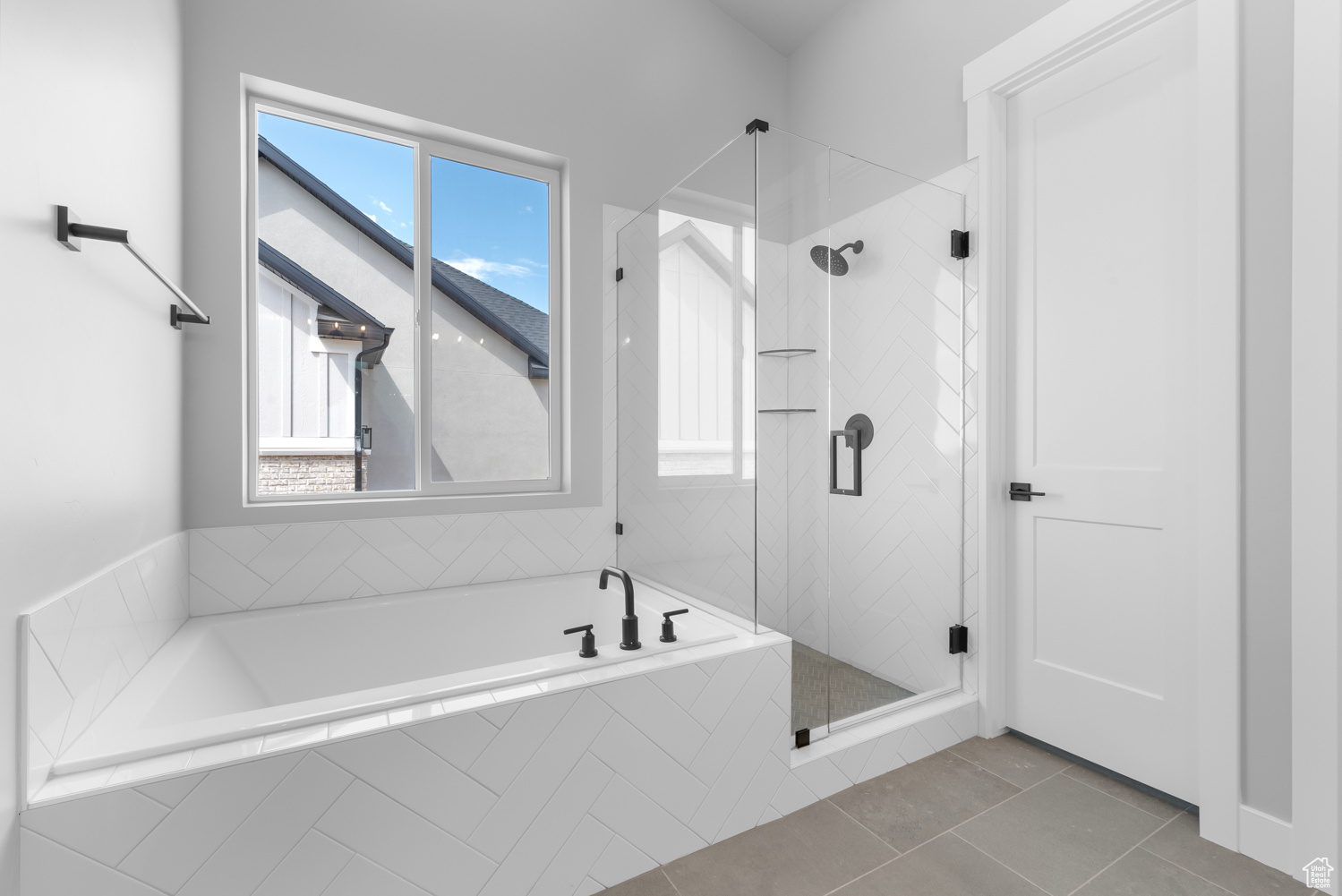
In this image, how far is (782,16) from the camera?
9.70 feet

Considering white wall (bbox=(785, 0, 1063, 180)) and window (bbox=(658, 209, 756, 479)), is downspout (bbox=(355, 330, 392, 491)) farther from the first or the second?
white wall (bbox=(785, 0, 1063, 180))

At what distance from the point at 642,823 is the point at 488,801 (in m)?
0.41

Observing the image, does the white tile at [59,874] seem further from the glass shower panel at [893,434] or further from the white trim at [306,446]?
the glass shower panel at [893,434]

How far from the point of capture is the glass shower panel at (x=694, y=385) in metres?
1.99

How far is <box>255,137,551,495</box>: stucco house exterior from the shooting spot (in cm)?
219

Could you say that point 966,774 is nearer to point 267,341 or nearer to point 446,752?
point 446,752

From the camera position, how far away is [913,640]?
220cm

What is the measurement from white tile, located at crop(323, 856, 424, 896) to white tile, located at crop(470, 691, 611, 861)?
0.15 metres

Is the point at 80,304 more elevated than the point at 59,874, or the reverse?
the point at 80,304

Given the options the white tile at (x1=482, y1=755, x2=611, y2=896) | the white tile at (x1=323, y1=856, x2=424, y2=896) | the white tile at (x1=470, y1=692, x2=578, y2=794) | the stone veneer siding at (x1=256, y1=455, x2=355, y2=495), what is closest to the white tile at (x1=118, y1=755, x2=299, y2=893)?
the white tile at (x1=323, y1=856, x2=424, y2=896)

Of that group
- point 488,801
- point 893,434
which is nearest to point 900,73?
point 893,434

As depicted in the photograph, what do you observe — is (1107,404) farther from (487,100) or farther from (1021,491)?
(487,100)
